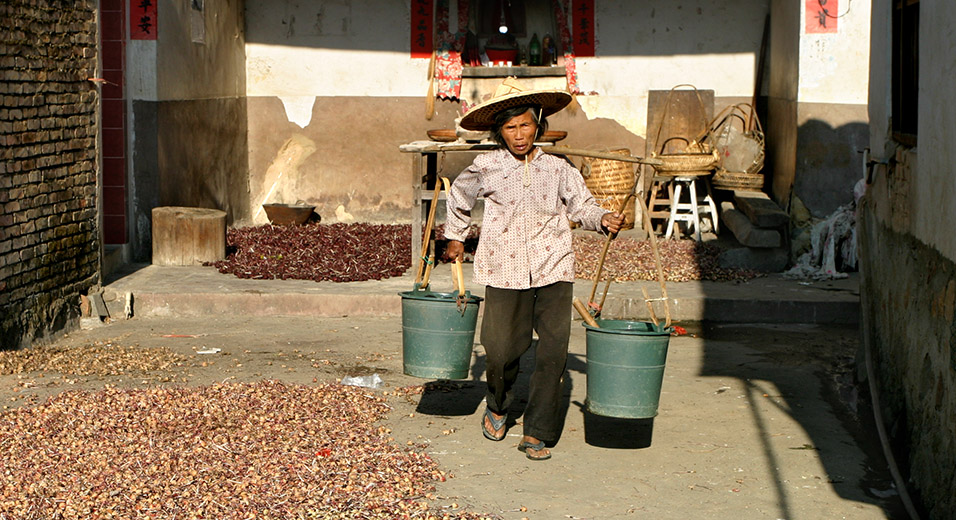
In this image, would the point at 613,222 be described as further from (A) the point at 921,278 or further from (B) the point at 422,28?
(B) the point at 422,28

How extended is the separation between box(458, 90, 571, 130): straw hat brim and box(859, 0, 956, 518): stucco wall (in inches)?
65.3

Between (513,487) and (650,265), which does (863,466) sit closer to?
(513,487)

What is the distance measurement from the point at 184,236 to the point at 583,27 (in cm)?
553

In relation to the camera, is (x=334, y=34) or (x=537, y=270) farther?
(x=334, y=34)

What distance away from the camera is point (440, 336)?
5.59m

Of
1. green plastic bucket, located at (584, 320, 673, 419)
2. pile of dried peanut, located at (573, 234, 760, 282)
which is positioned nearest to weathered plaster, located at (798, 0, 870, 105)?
pile of dried peanut, located at (573, 234, 760, 282)

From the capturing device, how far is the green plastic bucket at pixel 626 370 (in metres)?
5.14

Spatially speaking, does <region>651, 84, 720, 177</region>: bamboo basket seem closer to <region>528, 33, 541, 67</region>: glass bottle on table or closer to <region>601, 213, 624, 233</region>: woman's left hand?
<region>528, 33, 541, 67</region>: glass bottle on table

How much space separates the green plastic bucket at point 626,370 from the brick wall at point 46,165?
163 inches

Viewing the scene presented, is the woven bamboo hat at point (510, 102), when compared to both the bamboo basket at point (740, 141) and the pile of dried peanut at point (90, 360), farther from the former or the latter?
the bamboo basket at point (740, 141)

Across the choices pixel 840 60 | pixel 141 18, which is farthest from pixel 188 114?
pixel 840 60

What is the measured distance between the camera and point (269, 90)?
13.8 m

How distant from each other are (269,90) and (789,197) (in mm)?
6009

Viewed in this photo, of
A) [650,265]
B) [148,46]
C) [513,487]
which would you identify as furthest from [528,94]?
[148,46]
